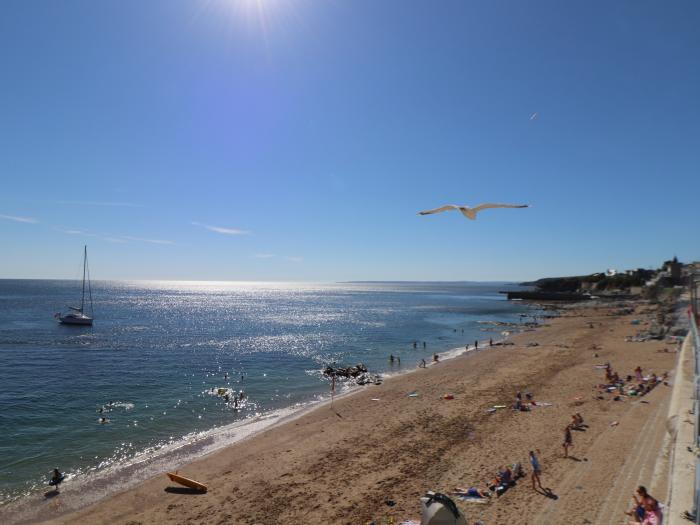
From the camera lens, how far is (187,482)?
46.6 feet

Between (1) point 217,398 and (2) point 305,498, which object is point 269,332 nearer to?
(1) point 217,398

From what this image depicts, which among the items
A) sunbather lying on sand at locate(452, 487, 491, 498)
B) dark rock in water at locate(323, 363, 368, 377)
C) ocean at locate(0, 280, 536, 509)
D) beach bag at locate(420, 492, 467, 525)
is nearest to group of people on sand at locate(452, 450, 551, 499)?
sunbather lying on sand at locate(452, 487, 491, 498)

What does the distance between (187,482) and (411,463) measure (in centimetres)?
747

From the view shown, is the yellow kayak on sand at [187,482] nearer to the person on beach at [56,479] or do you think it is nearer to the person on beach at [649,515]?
the person on beach at [56,479]

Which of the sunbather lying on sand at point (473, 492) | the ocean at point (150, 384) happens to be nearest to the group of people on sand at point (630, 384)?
the sunbather lying on sand at point (473, 492)

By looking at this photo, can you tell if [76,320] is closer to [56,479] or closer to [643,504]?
[56,479]

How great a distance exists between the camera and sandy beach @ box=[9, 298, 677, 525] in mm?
11797

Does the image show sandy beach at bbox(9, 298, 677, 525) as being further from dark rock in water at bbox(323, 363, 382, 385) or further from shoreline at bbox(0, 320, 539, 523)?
dark rock in water at bbox(323, 363, 382, 385)

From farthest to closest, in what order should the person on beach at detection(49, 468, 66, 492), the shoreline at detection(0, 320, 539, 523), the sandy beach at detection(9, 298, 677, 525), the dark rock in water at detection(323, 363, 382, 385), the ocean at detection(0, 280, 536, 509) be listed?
the dark rock in water at detection(323, 363, 382, 385) → the ocean at detection(0, 280, 536, 509) → the person on beach at detection(49, 468, 66, 492) → the shoreline at detection(0, 320, 539, 523) → the sandy beach at detection(9, 298, 677, 525)

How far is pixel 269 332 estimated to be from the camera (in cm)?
6050

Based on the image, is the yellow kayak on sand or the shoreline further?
the yellow kayak on sand

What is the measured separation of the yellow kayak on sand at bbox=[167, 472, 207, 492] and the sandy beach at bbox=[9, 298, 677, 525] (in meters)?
0.27

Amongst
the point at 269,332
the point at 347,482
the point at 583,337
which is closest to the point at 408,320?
the point at 269,332

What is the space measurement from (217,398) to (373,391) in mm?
9502
